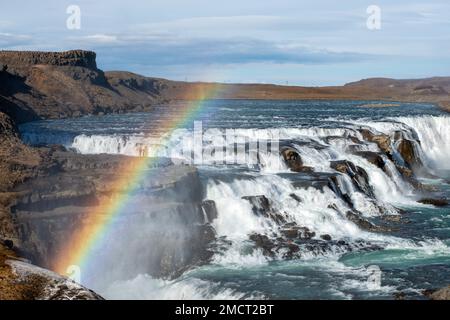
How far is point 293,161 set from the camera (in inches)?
1170

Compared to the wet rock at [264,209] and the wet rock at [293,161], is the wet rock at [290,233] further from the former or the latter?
the wet rock at [293,161]

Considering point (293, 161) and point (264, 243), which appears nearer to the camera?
point (264, 243)

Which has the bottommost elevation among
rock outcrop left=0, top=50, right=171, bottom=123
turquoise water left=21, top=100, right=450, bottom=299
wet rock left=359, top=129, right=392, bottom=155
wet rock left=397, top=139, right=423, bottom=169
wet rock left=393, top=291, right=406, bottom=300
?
wet rock left=393, top=291, right=406, bottom=300

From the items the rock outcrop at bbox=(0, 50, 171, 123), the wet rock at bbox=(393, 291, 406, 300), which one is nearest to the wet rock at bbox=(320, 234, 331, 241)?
the wet rock at bbox=(393, 291, 406, 300)

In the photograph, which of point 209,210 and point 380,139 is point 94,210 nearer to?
point 209,210

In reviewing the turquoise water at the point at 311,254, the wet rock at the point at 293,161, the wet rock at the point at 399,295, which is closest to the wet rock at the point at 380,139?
the turquoise water at the point at 311,254

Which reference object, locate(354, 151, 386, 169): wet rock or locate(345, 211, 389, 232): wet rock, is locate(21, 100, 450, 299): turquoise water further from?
locate(354, 151, 386, 169): wet rock

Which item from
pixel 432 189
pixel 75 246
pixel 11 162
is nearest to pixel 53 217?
pixel 75 246

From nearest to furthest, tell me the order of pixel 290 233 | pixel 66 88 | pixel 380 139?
1. pixel 290 233
2. pixel 380 139
3. pixel 66 88

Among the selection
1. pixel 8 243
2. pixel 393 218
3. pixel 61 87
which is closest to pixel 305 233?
pixel 393 218

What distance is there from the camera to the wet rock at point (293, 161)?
1147 inches

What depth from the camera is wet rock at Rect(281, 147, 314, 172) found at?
29131 millimetres

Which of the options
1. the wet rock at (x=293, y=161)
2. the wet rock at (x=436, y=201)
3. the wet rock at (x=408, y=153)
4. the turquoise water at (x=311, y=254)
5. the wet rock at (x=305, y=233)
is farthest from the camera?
the wet rock at (x=408, y=153)

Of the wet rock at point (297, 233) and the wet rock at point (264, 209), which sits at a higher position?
the wet rock at point (264, 209)
